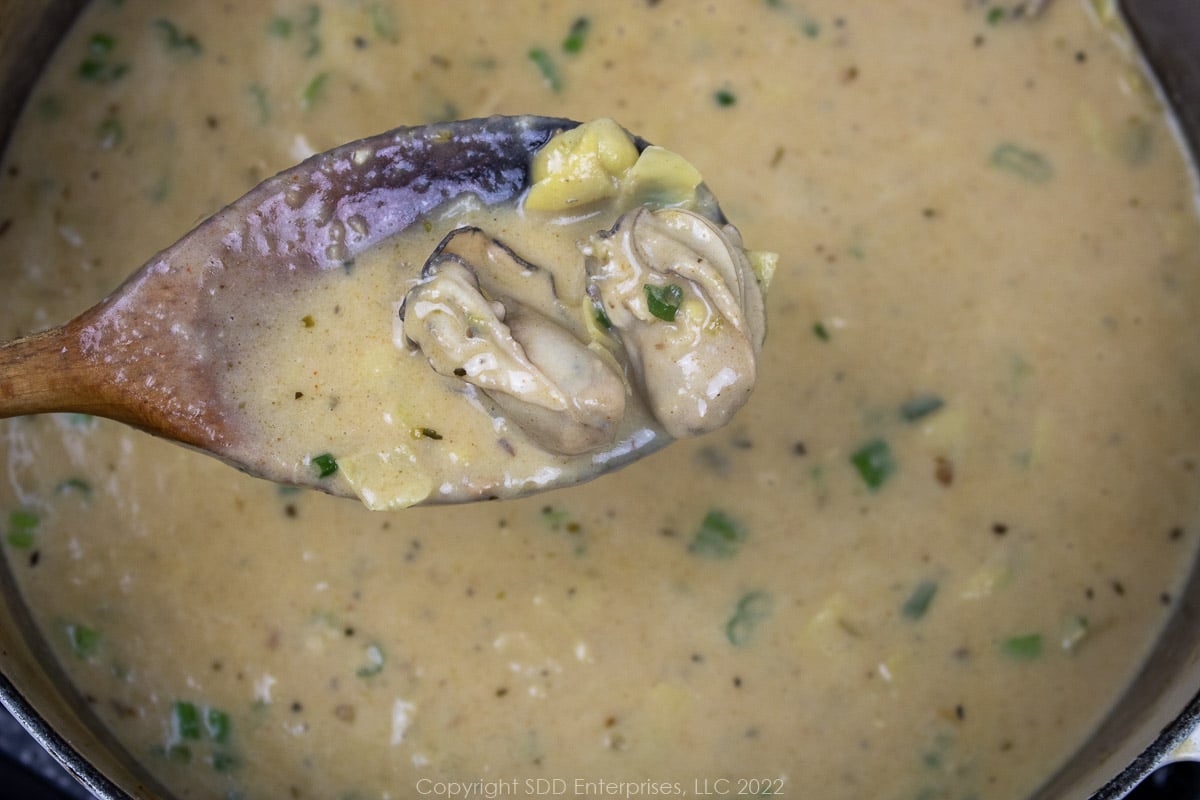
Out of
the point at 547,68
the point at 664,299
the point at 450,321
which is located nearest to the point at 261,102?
the point at 547,68

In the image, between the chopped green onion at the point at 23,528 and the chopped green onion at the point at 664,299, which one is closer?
the chopped green onion at the point at 664,299

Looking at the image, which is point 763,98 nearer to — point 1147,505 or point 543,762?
point 1147,505

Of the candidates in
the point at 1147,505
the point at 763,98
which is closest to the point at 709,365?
the point at 763,98

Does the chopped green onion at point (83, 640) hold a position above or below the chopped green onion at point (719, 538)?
below

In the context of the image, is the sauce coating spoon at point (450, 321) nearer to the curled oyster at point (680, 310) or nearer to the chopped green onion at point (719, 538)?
the curled oyster at point (680, 310)

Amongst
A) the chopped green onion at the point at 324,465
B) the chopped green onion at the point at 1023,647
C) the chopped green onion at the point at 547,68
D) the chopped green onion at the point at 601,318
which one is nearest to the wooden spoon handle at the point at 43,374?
the chopped green onion at the point at 324,465

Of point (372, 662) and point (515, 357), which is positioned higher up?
point (515, 357)

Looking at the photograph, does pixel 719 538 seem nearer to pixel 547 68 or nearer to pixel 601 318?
pixel 601 318

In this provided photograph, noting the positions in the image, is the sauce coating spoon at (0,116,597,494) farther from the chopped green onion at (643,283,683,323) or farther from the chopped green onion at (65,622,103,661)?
the chopped green onion at (65,622,103,661)
